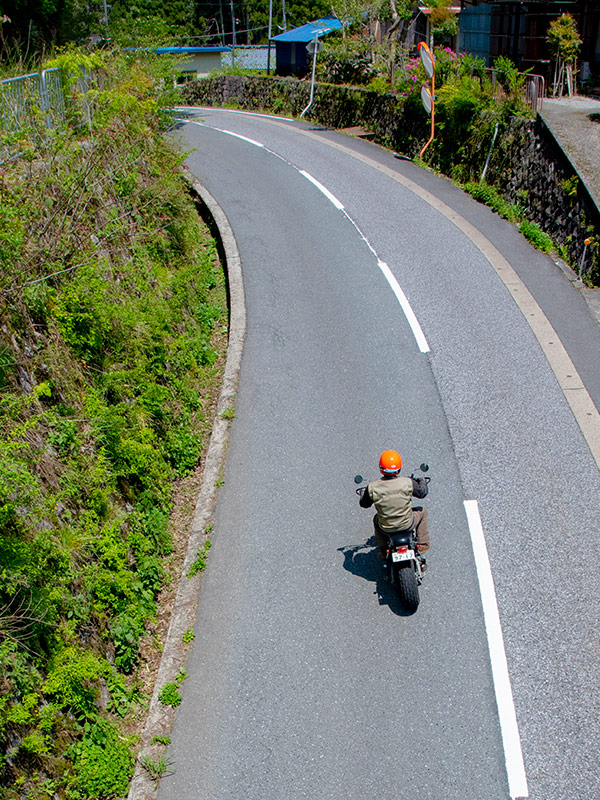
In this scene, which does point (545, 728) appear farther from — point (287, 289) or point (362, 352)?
point (287, 289)

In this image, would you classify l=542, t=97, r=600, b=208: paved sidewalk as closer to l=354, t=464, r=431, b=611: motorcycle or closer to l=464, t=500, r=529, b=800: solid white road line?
l=464, t=500, r=529, b=800: solid white road line

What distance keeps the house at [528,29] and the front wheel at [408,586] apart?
21.0m

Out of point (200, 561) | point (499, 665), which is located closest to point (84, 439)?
point (200, 561)

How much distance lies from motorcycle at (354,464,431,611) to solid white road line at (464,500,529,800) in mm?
713

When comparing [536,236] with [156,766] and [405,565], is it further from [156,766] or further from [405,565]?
[156,766]

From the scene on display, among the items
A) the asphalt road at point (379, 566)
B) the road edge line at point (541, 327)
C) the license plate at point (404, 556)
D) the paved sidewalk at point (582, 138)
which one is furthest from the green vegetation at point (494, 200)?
the license plate at point (404, 556)

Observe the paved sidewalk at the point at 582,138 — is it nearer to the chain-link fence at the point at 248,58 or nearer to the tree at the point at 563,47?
the tree at the point at 563,47

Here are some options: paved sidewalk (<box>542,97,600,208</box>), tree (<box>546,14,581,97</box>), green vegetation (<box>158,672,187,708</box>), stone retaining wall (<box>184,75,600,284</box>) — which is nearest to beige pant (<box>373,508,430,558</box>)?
green vegetation (<box>158,672,187,708</box>)

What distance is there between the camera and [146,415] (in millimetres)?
9359

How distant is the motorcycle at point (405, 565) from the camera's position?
6.91 m

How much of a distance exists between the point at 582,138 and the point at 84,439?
14.2 m

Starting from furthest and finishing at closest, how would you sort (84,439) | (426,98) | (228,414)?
(426,98), (228,414), (84,439)

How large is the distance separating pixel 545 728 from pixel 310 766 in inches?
75.3

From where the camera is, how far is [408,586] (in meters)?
6.90
